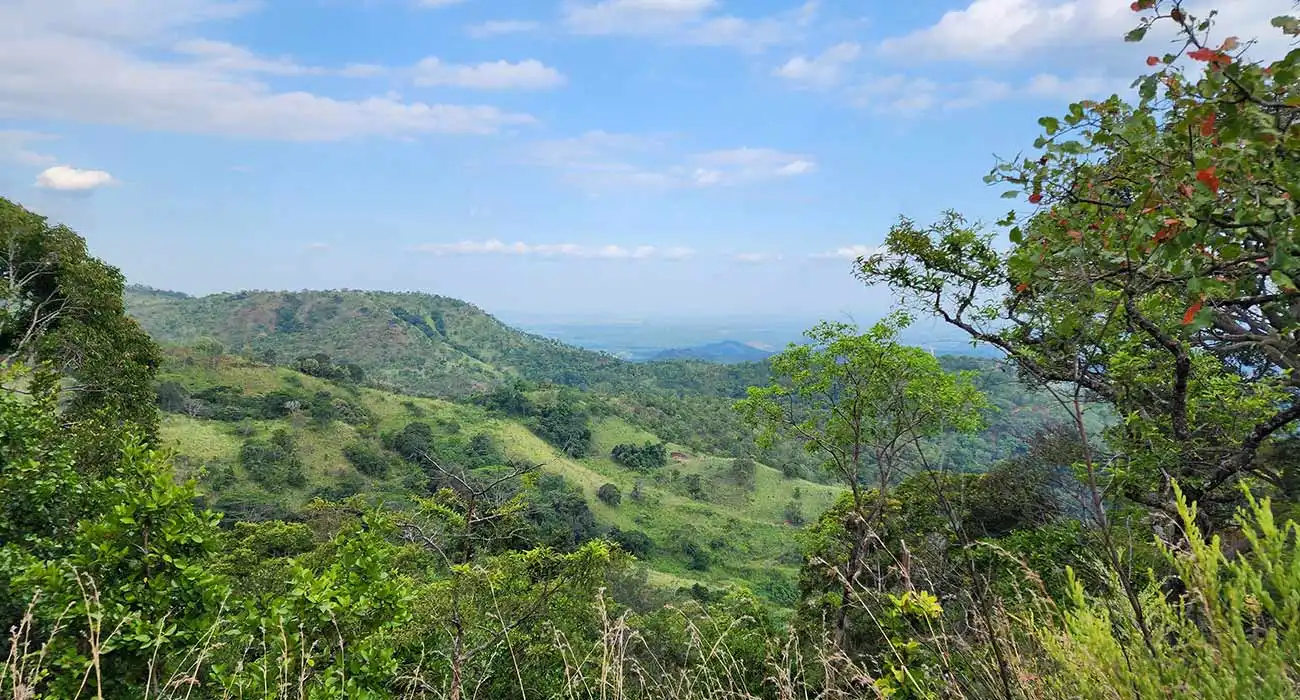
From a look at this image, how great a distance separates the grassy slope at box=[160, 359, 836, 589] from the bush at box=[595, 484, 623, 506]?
1.79ft

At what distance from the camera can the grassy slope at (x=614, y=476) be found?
1812 inches

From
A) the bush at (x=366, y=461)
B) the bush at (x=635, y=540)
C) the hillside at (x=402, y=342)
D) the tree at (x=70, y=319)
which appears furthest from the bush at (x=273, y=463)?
the hillside at (x=402, y=342)

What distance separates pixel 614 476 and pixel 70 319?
52415mm

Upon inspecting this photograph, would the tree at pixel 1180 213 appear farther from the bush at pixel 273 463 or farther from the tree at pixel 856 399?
the bush at pixel 273 463

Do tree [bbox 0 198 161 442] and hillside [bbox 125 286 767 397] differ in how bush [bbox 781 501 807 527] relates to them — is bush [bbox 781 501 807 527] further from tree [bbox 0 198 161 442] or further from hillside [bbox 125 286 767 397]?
tree [bbox 0 198 161 442]

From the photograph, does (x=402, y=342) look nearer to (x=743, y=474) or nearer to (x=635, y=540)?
(x=743, y=474)

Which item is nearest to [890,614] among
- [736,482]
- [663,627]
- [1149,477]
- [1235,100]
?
[1235,100]

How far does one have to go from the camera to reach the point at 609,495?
55719 millimetres

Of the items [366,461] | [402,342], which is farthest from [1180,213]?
[402,342]

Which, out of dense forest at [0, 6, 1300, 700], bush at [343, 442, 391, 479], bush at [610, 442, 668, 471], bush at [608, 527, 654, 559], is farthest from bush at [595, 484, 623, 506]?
bush at [343, 442, 391, 479]

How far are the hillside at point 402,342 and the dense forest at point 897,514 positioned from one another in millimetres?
70827

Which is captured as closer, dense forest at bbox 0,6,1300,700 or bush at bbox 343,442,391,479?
dense forest at bbox 0,6,1300,700

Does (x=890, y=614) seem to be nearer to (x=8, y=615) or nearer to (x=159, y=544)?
(x=159, y=544)

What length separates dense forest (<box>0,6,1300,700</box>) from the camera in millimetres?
1812
